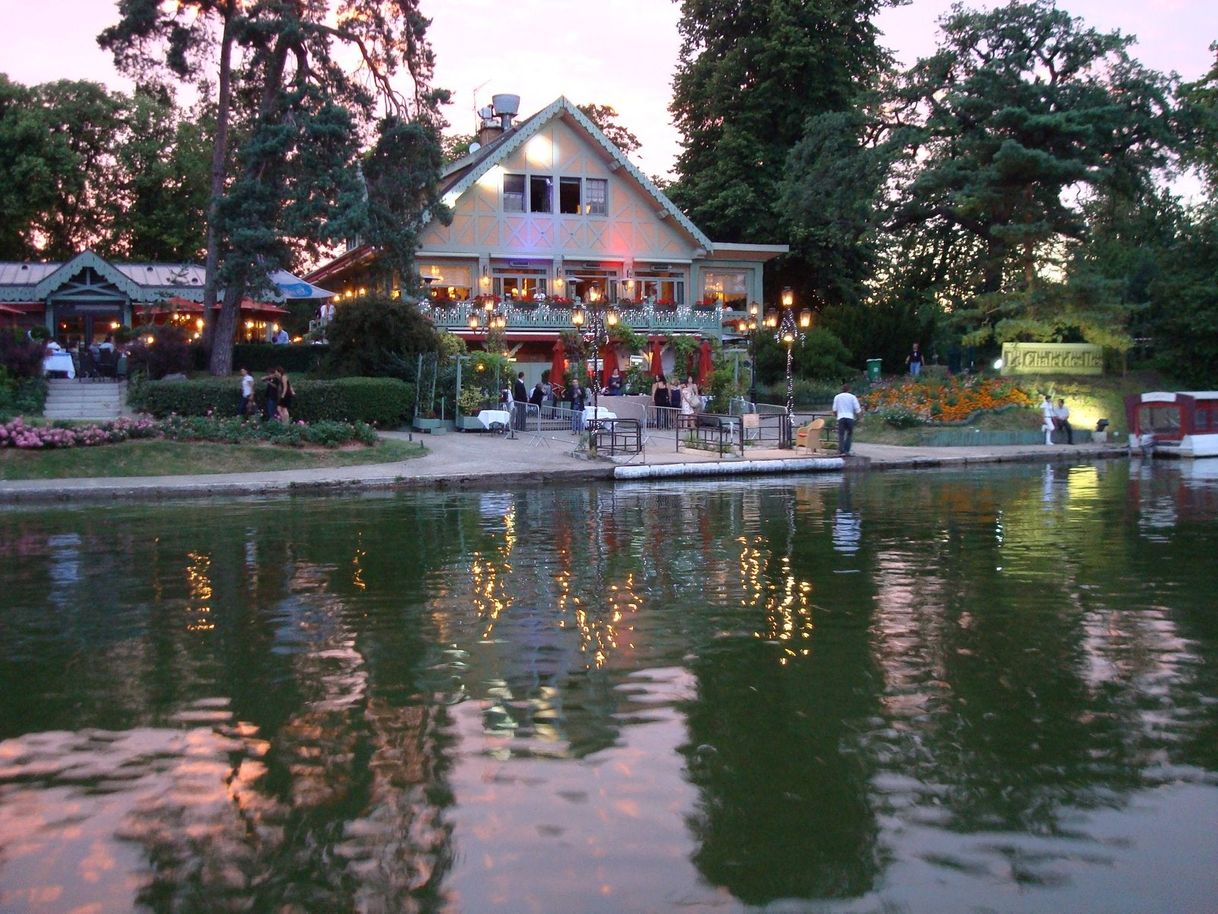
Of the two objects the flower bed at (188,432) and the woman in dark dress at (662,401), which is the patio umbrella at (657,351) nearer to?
the woman in dark dress at (662,401)

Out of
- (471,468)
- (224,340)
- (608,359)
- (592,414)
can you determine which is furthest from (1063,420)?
(224,340)

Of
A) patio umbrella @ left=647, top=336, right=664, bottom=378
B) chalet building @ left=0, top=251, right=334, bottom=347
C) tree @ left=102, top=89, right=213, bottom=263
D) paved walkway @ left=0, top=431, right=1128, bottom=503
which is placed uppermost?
tree @ left=102, top=89, right=213, bottom=263

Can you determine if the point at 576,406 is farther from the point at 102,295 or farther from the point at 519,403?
the point at 102,295

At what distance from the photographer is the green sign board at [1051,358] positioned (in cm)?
3991

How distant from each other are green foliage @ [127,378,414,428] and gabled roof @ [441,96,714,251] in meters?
12.1

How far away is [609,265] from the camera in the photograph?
46.7m

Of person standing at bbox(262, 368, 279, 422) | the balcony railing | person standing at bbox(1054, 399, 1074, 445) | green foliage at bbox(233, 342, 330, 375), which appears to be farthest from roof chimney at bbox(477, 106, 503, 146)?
person standing at bbox(1054, 399, 1074, 445)

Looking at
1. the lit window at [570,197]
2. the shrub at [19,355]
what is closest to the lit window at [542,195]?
the lit window at [570,197]

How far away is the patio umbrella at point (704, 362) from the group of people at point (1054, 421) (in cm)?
1393

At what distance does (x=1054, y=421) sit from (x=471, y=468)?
60.8 ft

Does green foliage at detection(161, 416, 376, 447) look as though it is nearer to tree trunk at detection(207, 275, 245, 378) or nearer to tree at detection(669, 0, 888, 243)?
tree trunk at detection(207, 275, 245, 378)

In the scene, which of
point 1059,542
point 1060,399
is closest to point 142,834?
point 1059,542

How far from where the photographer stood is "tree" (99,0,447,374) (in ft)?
108

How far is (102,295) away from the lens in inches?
1666
